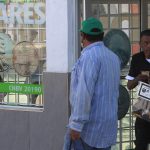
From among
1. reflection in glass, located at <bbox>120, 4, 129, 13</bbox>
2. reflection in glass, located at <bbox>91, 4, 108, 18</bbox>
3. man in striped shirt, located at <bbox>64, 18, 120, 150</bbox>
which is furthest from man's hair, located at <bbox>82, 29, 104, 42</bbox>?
reflection in glass, located at <bbox>120, 4, 129, 13</bbox>

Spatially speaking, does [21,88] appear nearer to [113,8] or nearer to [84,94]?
[113,8]

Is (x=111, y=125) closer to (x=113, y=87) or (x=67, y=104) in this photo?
(x=113, y=87)

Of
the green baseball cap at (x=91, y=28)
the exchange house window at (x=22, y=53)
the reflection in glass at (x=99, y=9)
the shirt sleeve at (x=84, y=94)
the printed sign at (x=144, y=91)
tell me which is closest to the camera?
the shirt sleeve at (x=84, y=94)

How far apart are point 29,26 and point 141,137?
2.23 metres

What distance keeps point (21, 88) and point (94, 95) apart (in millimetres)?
2766

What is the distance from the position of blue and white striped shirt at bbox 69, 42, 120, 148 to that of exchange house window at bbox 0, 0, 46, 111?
2.38m

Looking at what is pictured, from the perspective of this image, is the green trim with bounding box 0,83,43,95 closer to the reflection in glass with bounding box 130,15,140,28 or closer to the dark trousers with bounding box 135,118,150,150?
the reflection in glass with bounding box 130,15,140,28

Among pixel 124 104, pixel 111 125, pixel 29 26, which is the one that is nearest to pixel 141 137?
pixel 124 104

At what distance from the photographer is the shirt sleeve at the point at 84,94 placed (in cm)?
471

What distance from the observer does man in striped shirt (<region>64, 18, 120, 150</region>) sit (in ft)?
15.5

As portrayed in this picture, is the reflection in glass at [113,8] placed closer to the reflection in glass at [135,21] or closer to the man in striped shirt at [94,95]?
the reflection in glass at [135,21]

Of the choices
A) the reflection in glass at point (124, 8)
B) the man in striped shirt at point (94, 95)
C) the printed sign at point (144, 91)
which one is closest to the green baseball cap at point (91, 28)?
the man in striped shirt at point (94, 95)

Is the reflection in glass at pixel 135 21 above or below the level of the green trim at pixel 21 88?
above

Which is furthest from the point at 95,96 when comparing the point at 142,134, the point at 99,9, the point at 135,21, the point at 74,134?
the point at 135,21
